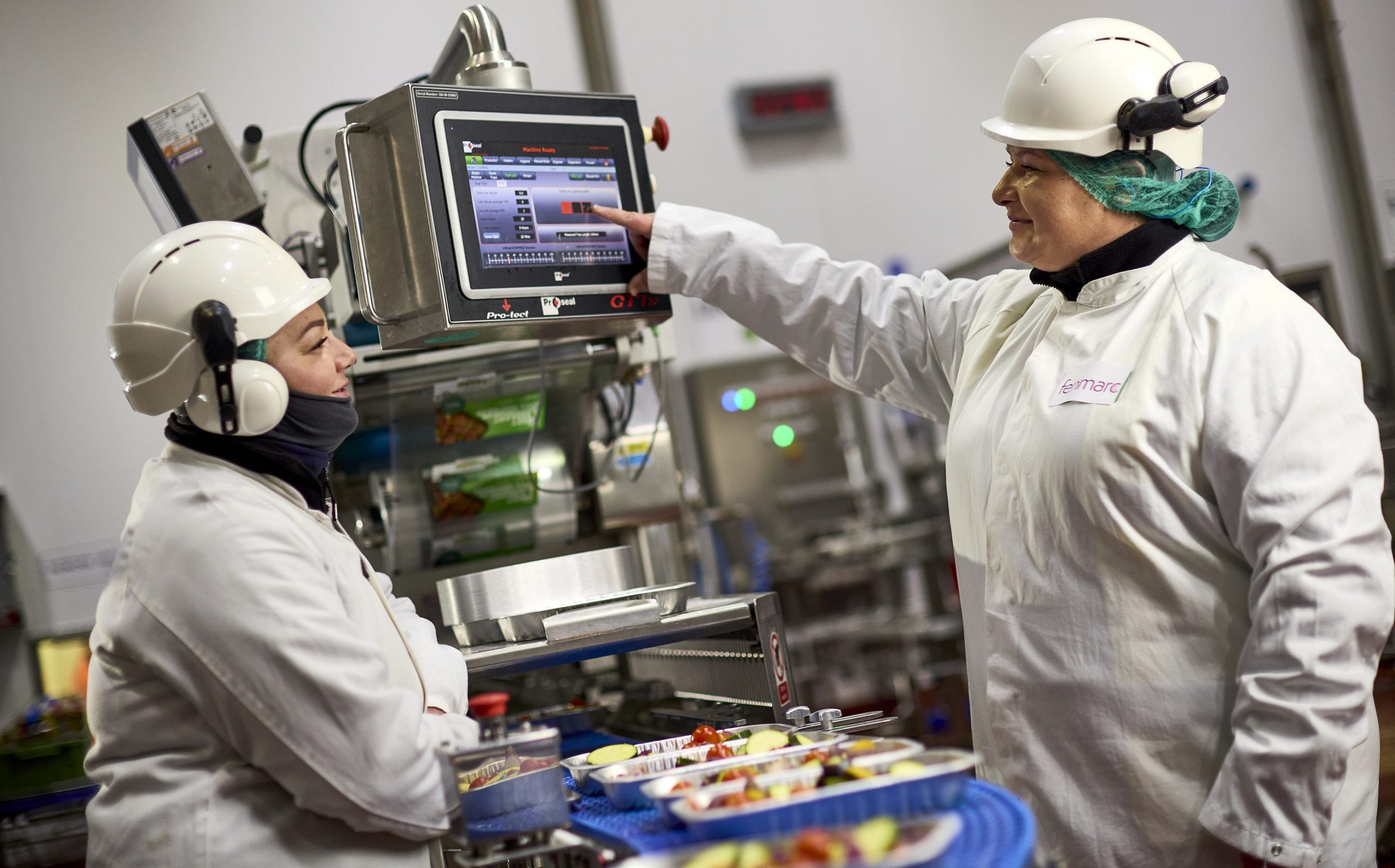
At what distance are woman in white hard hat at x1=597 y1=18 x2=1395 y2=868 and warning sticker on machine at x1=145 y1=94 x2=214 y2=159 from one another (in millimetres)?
1714

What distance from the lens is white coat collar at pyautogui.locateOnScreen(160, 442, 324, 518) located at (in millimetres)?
1447

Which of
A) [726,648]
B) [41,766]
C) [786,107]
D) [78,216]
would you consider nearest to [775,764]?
[726,648]

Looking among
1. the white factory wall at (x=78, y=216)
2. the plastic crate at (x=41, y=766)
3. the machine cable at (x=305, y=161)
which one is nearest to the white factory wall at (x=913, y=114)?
the white factory wall at (x=78, y=216)

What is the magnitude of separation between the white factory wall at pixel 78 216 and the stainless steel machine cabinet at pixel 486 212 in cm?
248

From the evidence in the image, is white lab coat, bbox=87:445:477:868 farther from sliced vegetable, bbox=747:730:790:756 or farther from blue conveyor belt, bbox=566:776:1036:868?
sliced vegetable, bbox=747:730:790:756

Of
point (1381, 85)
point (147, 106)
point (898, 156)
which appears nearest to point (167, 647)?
point (147, 106)

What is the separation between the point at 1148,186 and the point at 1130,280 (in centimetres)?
15

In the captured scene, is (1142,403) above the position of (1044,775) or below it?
above

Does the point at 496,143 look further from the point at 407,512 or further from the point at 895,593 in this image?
the point at 895,593

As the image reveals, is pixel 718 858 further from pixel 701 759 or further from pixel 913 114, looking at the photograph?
pixel 913 114

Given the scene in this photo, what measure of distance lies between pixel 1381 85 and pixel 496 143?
5.01 m

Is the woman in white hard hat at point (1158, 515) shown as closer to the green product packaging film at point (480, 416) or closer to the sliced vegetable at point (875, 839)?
the sliced vegetable at point (875, 839)

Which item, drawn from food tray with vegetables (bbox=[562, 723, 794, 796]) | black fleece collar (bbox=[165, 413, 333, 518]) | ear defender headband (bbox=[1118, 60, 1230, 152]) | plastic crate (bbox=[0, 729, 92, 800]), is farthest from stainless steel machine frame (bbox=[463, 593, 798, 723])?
plastic crate (bbox=[0, 729, 92, 800])

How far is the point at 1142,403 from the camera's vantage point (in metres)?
1.60
